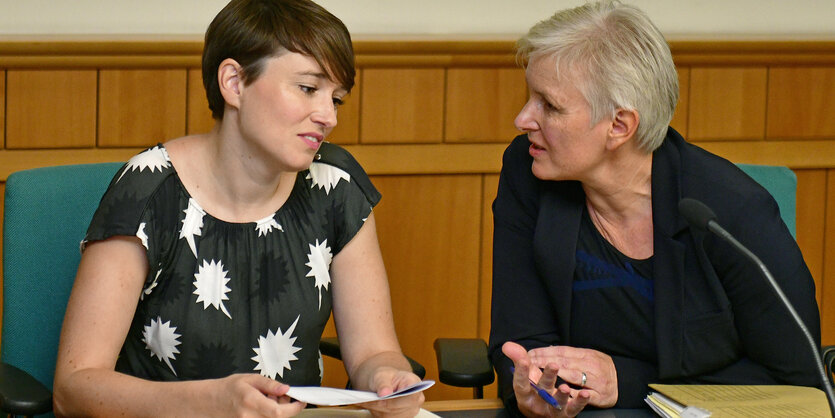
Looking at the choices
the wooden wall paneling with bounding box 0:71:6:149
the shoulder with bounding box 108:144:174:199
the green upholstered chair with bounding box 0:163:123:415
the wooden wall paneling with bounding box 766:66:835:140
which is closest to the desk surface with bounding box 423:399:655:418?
the shoulder with bounding box 108:144:174:199

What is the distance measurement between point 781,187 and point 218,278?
1.18 meters

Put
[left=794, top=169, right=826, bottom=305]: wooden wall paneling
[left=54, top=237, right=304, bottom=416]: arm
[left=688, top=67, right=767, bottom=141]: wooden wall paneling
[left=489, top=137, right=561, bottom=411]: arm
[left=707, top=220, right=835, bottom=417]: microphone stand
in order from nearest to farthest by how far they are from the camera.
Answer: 1. [left=707, top=220, right=835, bottom=417]: microphone stand
2. [left=54, top=237, right=304, bottom=416]: arm
3. [left=489, top=137, right=561, bottom=411]: arm
4. [left=688, top=67, right=767, bottom=141]: wooden wall paneling
5. [left=794, top=169, right=826, bottom=305]: wooden wall paneling

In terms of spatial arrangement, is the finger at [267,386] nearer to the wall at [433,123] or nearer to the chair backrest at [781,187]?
the chair backrest at [781,187]

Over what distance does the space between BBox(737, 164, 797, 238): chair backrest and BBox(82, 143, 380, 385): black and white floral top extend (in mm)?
866

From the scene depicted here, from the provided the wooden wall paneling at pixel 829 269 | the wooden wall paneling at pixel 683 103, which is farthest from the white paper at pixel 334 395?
the wooden wall paneling at pixel 829 269

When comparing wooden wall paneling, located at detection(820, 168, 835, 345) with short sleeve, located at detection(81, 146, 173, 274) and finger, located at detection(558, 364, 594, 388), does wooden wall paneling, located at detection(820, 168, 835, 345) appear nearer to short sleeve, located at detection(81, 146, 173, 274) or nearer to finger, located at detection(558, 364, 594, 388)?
finger, located at detection(558, 364, 594, 388)

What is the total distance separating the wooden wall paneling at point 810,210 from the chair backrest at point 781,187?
1.16 meters

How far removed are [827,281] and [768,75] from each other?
0.71 metres

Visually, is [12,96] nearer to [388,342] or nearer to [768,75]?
[388,342]

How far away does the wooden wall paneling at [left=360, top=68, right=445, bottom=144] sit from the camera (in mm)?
2916

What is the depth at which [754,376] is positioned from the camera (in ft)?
6.01

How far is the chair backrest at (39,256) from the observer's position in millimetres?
1880

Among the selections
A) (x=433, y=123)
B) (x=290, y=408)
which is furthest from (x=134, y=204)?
(x=433, y=123)

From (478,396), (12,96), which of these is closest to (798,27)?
(478,396)
